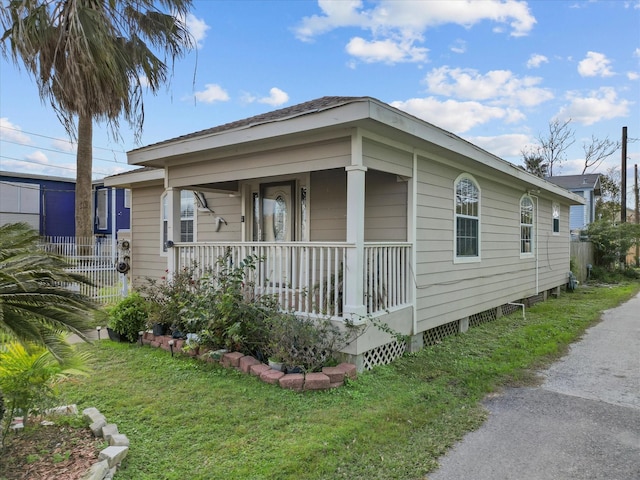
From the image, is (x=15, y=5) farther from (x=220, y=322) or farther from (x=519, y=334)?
(x=519, y=334)

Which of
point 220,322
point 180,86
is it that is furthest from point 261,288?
point 180,86

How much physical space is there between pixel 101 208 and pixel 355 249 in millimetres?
18176

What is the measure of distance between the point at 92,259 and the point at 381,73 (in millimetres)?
9095

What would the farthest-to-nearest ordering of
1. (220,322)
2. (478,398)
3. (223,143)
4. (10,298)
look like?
1. (223,143)
2. (220,322)
3. (478,398)
4. (10,298)

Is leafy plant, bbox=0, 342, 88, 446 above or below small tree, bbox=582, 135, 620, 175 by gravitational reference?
below

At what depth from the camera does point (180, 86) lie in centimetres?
855

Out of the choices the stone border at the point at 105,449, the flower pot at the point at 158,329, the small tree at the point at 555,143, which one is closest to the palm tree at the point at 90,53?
the flower pot at the point at 158,329

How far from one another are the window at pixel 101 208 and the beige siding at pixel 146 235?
1030 centimetres

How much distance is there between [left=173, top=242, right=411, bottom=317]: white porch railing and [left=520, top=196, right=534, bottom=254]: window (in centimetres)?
519

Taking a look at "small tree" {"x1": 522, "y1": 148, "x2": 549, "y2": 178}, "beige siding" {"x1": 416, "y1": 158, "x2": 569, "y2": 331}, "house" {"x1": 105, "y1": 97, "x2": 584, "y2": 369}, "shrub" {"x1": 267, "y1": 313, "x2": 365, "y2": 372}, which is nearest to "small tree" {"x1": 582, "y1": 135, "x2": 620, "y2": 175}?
"small tree" {"x1": 522, "y1": 148, "x2": 549, "y2": 178}

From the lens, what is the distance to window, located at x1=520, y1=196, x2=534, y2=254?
9.07 meters

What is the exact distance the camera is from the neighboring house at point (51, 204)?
17.1 metres

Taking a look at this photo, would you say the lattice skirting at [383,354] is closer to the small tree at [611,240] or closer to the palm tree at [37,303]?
the palm tree at [37,303]

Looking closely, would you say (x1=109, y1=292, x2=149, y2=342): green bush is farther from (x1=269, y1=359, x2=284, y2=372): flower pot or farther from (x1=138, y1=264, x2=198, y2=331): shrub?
(x1=269, y1=359, x2=284, y2=372): flower pot
